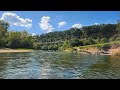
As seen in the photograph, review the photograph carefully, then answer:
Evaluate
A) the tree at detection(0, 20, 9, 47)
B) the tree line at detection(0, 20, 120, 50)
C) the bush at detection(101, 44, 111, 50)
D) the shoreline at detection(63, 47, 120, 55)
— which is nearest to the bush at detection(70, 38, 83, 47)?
the tree line at detection(0, 20, 120, 50)

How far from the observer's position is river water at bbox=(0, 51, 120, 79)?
3.88 metres

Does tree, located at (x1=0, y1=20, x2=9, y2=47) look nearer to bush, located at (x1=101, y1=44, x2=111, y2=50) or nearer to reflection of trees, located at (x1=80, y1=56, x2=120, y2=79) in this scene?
reflection of trees, located at (x1=80, y1=56, x2=120, y2=79)

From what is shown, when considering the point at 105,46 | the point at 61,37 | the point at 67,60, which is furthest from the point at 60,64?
the point at 105,46

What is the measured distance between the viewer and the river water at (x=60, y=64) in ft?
12.7

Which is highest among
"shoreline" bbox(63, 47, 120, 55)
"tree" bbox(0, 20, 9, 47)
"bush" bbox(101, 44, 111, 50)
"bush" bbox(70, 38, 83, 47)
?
"tree" bbox(0, 20, 9, 47)

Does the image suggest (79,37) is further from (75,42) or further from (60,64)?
(60,64)

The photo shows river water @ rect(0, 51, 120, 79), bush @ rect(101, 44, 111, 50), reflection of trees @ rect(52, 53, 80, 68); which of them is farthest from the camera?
bush @ rect(101, 44, 111, 50)

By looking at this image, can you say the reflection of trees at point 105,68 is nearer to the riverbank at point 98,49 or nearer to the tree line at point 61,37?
the riverbank at point 98,49

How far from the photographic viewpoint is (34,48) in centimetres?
419

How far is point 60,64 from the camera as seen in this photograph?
13.2 ft
